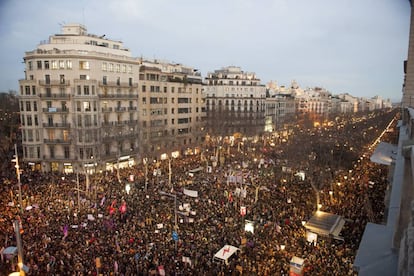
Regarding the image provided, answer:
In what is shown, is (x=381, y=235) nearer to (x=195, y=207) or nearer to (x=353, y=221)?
(x=353, y=221)

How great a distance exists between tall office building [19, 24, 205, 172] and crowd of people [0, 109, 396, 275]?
700 centimetres

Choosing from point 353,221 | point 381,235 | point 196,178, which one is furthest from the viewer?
point 196,178

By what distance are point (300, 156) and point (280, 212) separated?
2351 centimetres

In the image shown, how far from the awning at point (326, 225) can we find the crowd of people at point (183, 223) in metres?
0.48

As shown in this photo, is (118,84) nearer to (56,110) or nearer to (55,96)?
(55,96)

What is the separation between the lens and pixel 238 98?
228ft

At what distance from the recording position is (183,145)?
52.9m

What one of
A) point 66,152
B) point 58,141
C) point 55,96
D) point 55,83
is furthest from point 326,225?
point 55,83

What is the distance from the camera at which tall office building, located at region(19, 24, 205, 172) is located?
1403 inches

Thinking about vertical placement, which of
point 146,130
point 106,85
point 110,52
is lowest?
point 146,130

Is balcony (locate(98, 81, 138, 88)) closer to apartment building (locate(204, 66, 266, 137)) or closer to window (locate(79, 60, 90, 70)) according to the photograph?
window (locate(79, 60, 90, 70))

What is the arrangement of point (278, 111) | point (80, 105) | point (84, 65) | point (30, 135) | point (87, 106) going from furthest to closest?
point (278, 111) < point (84, 65) < point (30, 135) < point (87, 106) < point (80, 105)

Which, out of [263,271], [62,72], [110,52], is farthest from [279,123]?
[263,271]

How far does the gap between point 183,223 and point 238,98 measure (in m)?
54.2
